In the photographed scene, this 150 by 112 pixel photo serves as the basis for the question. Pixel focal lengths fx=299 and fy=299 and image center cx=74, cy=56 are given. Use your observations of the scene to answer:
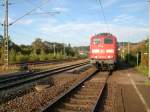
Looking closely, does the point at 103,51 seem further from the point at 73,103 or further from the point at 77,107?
the point at 77,107

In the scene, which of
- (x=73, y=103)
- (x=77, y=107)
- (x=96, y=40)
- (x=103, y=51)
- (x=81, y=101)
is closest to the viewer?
(x=77, y=107)

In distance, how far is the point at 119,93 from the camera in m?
14.1

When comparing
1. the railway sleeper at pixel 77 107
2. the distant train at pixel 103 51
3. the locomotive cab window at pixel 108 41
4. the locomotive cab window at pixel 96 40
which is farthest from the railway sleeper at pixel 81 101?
the locomotive cab window at pixel 96 40

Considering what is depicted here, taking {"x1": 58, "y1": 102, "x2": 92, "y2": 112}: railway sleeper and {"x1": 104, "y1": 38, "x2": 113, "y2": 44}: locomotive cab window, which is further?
{"x1": 104, "y1": 38, "x2": 113, "y2": 44}: locomotive cab window

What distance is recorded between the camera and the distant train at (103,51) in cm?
2876

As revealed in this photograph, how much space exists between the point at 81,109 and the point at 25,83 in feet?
26.2

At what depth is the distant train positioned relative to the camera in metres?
28.8

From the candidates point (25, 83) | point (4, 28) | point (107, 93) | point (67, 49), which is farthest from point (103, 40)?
point (67, 49)

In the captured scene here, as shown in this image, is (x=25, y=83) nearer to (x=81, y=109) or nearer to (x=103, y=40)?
(x=81, y=109)

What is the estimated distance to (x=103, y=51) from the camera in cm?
2917

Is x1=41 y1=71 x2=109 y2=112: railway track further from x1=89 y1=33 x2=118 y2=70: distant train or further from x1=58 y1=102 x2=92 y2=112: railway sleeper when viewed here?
x1=89 y1=33 x2=118 y2=70: distant train

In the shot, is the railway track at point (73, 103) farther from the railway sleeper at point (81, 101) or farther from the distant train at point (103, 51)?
the distant train at point (103, 51)

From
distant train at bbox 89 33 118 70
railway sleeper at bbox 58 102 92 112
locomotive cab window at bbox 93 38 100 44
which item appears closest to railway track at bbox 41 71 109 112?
railway sleeper at bbox 58 102 92 112

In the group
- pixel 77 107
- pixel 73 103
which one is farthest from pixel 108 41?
pixel 77 107
